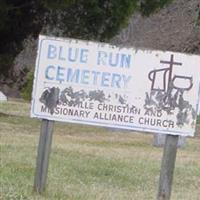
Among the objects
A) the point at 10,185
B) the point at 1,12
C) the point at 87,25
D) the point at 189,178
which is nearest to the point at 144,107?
the point at 10,185

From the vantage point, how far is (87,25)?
24.4 m

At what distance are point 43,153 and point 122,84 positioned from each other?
1133 mm

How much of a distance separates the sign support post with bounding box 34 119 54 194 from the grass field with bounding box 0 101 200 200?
13cm

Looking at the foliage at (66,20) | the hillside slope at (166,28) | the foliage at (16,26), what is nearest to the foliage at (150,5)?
the foliage at (66,20)

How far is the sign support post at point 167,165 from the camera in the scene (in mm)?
9078

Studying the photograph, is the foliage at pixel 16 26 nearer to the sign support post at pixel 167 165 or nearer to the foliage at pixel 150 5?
the foliage at pixel 150 5

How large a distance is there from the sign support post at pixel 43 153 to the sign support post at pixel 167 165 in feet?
4.07

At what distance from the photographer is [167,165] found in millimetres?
9117

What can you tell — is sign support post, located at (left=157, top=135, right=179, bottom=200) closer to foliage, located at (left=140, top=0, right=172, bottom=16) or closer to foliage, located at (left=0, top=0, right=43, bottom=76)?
foliage, located at (left=0, top=0, right=43, bottom=76)

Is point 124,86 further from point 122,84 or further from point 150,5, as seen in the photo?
point 150,5

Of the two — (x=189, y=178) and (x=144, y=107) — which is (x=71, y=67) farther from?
(x=189, y=178)

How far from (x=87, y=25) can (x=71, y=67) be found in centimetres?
1537

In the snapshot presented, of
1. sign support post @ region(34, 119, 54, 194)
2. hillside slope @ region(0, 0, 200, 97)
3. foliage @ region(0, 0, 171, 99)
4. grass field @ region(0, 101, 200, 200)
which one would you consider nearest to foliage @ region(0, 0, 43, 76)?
foliage @ region(0, 0, 171, 99)

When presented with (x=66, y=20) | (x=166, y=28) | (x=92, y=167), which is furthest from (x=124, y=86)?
(x=166, y=28)
